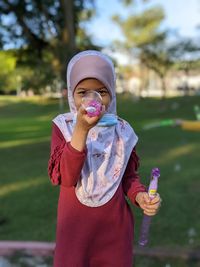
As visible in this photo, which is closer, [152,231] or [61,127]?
[61,127]

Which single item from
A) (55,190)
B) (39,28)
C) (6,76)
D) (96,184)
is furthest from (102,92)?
(6,76)

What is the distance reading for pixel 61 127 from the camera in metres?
1.81

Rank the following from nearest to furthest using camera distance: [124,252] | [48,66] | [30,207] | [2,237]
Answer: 1. [124,252]
2. [2,237]
3. [30,207]
4. [48,66]

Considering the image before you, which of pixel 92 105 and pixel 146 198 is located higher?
pixel 92 105

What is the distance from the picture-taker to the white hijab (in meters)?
1.71

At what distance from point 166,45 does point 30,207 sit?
2719 centimetres

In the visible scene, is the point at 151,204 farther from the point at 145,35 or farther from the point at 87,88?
the point at 145,35

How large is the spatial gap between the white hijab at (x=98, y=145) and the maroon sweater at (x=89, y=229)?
0.04 meters

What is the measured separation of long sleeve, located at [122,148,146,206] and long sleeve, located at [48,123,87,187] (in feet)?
0.97

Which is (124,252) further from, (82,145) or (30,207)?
(30,207)

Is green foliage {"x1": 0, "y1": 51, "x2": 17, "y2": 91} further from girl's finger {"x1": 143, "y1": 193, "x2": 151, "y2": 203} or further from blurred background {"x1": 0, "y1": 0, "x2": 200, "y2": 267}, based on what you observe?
girl's finger {"x1": 143, "y1": 193, "x2": 151, "y2": 203}

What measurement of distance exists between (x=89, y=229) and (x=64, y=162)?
333 millimetres

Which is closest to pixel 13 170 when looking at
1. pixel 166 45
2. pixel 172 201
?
pixel 172 201

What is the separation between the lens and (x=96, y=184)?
70.1 inches
